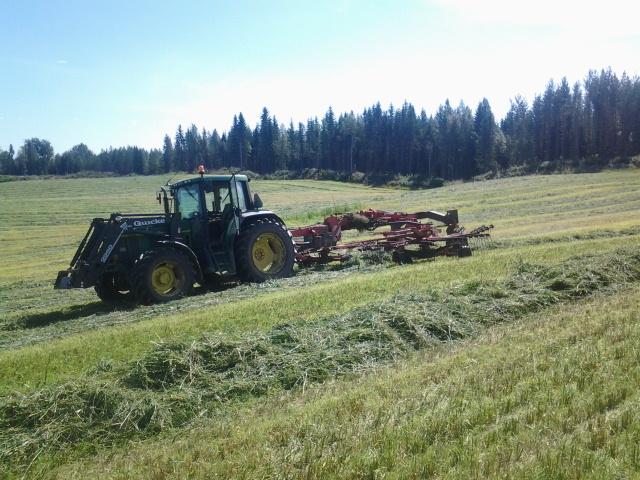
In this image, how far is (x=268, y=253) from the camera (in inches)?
569

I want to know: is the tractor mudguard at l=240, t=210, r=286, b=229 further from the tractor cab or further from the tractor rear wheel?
the tractor rear wheel

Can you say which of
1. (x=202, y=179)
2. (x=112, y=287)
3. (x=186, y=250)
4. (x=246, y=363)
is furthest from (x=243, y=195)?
(x=246, y=363)

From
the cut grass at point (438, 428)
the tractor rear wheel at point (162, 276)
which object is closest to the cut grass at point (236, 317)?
the tractor rear wheel at point (162, 276)

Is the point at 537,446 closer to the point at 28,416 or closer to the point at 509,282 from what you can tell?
the point at 28,416

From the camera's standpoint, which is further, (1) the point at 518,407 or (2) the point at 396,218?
(2) the point at 396,218

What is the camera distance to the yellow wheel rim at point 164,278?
1204cm

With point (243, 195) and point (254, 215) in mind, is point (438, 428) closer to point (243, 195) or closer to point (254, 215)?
point (254, 215)

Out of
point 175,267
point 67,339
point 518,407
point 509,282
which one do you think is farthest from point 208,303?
point 518,407

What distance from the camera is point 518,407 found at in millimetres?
4906

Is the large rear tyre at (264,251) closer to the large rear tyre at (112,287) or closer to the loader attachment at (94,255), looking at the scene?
the large rear tyre at (112,287)

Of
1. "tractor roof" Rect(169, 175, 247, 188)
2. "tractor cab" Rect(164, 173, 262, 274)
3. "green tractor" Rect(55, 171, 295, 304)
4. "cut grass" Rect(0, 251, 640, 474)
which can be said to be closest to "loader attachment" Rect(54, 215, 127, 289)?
"green tractor" Rect(55, 171, 295, 304)

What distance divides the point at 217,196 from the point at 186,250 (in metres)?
1.85

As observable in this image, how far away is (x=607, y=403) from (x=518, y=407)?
71 centimetres

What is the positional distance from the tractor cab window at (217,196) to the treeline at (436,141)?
64.3 meters
